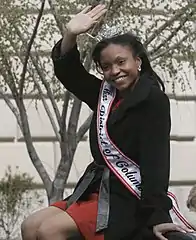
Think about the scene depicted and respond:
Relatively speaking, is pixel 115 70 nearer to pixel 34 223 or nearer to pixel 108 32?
pixel 108 32

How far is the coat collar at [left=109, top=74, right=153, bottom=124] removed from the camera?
3.45 m

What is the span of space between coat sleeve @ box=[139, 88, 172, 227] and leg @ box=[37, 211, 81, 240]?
1.01 feet

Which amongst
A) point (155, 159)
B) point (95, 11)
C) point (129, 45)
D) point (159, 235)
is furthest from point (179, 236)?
point (95, 11)

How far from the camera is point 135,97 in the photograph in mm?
3457

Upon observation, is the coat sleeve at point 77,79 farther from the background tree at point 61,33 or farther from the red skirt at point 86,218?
the background tree at point 61,33

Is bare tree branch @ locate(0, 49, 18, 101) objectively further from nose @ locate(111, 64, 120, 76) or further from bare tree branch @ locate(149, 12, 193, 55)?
nose @ locate(111, 64, 120, 76)

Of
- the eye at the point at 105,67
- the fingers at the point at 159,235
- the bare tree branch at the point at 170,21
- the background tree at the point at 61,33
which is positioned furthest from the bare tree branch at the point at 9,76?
the fingers at the point at 159,235

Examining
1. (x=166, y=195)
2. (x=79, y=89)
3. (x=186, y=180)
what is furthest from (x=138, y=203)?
(x=186, y=180)

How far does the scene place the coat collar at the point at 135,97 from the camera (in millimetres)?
3447

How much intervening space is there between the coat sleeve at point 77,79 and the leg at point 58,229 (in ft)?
2.10

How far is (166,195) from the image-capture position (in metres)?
3.37

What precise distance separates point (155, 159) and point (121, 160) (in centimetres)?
17

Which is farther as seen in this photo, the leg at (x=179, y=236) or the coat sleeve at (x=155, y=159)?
the coat sleeve at (x=155, y=159)

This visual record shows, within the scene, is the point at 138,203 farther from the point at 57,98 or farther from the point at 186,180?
the point at 186,180
